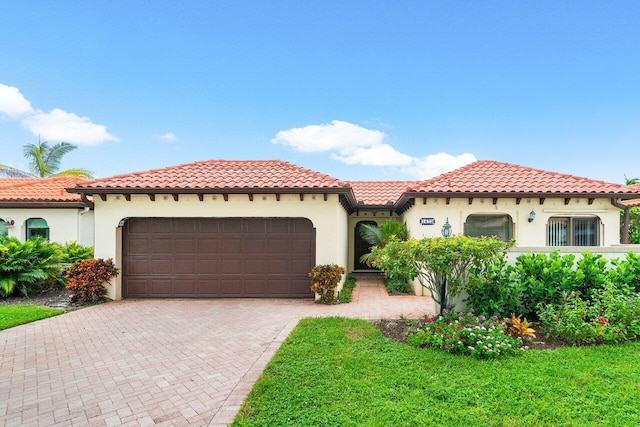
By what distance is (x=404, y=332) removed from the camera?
6.18 metres

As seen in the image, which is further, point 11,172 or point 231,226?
point 11,172

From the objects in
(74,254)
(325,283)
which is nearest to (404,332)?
(325,283)

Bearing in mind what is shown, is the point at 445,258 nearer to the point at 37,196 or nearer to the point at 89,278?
the point at 89,278

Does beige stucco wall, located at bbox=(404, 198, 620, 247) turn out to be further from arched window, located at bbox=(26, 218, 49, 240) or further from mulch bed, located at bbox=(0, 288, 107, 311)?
arched window, located at bbox=(26, 218, 49, 240)

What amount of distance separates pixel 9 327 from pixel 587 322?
39.9ft

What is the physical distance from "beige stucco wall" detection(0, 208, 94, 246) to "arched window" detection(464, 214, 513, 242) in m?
17.1

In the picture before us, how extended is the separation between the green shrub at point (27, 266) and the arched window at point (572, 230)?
17211 millimetres

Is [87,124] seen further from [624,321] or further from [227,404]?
[624,321]

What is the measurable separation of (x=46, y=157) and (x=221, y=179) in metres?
24.4

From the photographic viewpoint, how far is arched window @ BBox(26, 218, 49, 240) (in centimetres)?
1478

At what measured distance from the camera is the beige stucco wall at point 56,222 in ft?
47.7

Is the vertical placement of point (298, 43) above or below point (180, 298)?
above

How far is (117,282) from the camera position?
9.66 m

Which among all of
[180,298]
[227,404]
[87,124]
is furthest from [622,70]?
[87,124]
